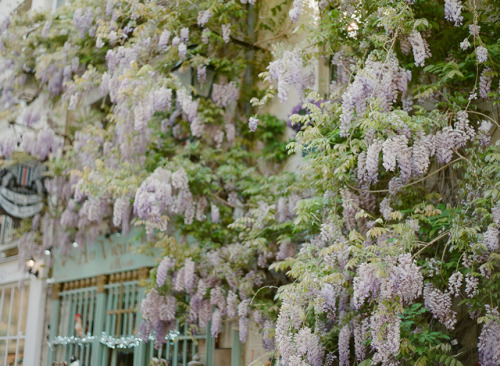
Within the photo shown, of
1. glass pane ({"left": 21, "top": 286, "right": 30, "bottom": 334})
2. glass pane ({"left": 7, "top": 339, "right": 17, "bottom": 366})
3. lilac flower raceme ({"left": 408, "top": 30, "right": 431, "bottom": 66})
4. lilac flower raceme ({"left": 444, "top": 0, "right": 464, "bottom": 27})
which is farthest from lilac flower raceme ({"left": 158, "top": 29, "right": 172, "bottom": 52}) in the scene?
glass pane ({"left": 7, "top": 339, "right": 17, "bottom": 366})

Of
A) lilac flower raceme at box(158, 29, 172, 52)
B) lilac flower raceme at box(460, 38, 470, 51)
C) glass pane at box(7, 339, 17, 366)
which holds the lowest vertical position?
glass pane at box(7, 339, 17, 366)

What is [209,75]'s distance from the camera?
9188 millimetres

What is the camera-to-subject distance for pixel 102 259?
1071 centimetres

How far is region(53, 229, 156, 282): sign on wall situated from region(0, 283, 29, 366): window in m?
1.44

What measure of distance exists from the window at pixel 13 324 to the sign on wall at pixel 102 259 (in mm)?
1441

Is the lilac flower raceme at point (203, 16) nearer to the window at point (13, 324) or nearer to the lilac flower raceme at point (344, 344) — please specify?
the lilac flower raceme at point (344, 344)

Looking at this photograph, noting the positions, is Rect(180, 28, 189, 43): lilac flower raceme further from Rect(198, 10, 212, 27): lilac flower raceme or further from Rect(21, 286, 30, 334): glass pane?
Rect(21, 286, 30, 334): glass pane

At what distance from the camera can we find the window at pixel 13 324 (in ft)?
41.1

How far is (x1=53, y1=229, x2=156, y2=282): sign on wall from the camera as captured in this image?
9945 millimetres

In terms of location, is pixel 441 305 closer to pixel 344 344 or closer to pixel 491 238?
pixel 491 238

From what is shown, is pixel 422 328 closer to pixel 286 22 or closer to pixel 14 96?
pixel 286 22

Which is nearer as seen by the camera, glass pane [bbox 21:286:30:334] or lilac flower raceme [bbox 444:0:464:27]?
lilac flower raceme [bbox 444:0:464:27]

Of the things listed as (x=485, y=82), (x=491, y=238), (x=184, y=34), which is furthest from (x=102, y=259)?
(x=491, y=238)

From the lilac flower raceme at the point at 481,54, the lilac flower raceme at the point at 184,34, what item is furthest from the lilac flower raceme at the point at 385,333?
the lilac flower raceme at the point at 184,34
